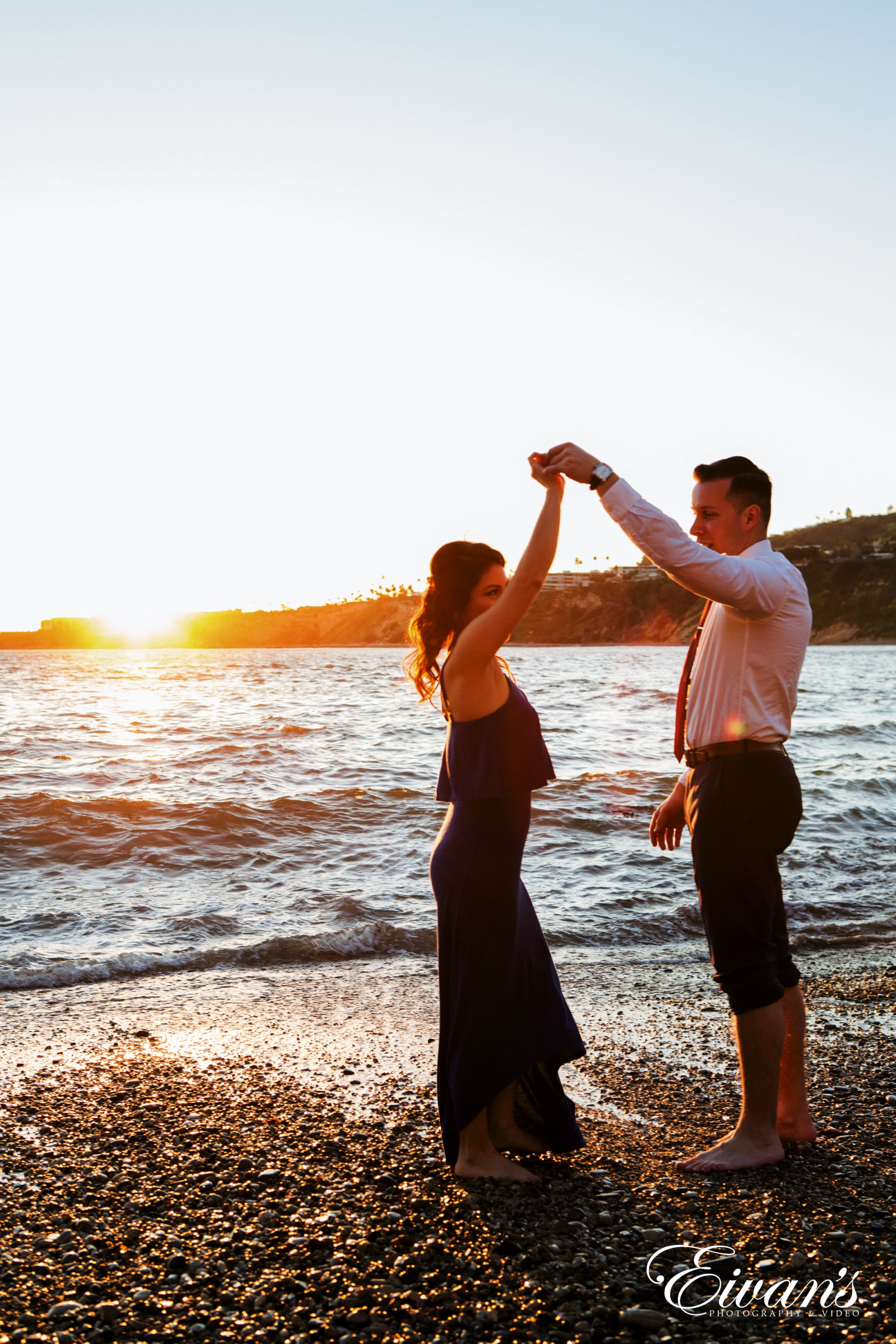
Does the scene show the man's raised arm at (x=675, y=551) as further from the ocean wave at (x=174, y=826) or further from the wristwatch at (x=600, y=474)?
the ocean wave at (x=174, y=826)

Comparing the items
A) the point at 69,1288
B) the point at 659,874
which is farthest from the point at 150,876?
the point at 69,1288

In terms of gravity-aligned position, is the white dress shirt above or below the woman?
above

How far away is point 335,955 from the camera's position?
661 centimetres

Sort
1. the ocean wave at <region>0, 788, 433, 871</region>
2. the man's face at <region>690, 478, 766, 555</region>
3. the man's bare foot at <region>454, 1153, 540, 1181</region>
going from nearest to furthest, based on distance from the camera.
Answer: the man's bare foot at <region>454, 1153, 540, 1181</region> < the man's face at <region>690, 478, 766, 555</region> < the ocean wave at <region>0, 788, 433, 871</region>

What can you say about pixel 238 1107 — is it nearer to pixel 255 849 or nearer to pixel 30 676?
pixel 255 849

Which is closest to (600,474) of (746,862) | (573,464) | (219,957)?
(573,464)

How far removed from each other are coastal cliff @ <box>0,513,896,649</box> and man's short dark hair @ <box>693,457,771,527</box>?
183ft

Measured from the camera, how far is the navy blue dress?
3.09 m

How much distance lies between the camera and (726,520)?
3.18 metres

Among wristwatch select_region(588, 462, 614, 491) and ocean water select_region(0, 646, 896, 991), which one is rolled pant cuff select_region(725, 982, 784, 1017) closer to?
wristwatch select_region(588, 462, 614, 491)

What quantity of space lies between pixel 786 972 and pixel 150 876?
7065mm

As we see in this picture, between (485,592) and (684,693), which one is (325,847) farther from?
(485,592)

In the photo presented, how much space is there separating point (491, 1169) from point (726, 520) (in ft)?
7.82

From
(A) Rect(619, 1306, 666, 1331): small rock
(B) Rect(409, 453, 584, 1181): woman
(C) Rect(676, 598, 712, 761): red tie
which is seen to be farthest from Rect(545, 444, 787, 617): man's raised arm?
(A) Rect(619, 1306, 666, 1331): small rock
